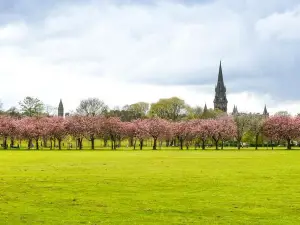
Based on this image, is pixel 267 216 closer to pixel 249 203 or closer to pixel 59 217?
pixel 249 203

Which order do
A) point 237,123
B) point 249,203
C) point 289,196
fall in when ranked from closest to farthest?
point 249,203
point 289,196
point 237,123

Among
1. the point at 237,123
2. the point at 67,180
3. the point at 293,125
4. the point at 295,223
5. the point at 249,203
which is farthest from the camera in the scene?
the point at 237,123

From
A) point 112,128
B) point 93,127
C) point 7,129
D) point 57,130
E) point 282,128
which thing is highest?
point 282,128

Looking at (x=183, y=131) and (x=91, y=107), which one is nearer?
(x=183, y=131)

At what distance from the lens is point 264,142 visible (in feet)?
604

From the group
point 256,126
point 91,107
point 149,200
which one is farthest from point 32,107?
point 149,200

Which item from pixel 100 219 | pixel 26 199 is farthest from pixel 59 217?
pixel 26 199

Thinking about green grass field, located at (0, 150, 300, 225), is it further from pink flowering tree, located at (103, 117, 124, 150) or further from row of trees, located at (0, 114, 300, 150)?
pink flowering tree, located at (103, 117, 124, 150)

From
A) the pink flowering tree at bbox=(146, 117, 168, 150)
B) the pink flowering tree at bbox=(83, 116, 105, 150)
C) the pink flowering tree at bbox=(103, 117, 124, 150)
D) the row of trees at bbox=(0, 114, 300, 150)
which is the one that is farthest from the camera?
the pink flowering tree at bbox=(103, 117, 124, 150)

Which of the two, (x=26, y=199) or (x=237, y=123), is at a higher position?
(x=237, y=123)

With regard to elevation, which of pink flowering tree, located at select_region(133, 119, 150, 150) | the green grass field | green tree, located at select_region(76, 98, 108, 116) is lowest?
the green grass field

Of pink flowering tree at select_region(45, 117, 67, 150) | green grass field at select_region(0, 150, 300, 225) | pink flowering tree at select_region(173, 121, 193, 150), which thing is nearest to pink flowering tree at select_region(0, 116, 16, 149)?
pink flowering tree at select_region(45, 117, 67, 150)

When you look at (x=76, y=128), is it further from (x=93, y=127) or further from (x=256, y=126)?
(x=256, y=126)

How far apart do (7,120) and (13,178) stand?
120011mm
